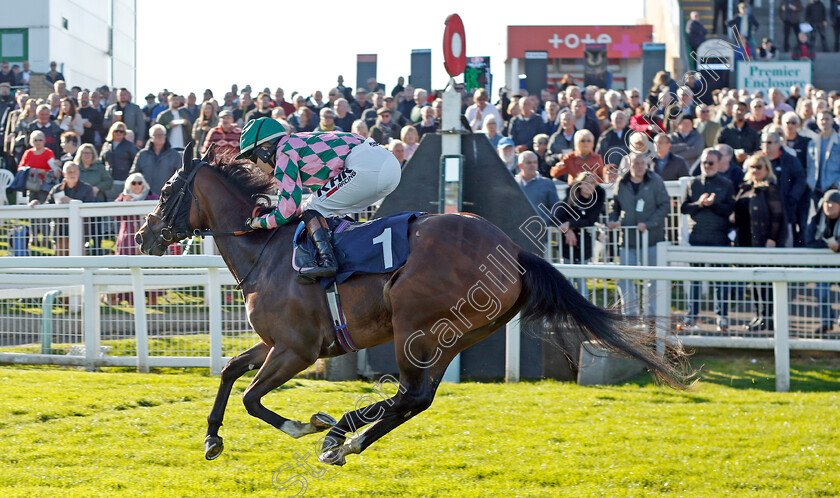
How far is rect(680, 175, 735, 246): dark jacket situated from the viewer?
816cm

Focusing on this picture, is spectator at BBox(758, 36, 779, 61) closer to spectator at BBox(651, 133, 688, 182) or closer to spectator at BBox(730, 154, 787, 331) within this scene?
spectator at BBox(651, 133, 688, 182)

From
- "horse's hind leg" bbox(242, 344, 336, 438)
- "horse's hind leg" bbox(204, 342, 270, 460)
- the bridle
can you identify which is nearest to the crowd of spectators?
the bridle

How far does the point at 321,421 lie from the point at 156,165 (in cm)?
652

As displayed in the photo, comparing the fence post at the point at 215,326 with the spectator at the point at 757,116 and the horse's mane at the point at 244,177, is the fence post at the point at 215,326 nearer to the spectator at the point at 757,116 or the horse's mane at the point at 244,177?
the horse's mane at the point at 244,177

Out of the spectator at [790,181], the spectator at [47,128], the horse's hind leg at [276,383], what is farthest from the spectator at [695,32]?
the horse's hind leg at [276,383]

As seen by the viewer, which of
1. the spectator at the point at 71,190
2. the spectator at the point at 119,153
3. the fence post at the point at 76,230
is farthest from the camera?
the spectator at the point at 119,153

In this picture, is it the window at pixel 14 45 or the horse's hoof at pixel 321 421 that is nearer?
the horse's hoof at pixel 321 421

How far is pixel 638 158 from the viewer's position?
8.13 meters

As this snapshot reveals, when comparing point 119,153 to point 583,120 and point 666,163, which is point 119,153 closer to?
point 583,120

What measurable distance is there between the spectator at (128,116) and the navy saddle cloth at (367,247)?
28.2 ft

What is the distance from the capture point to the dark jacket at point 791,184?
8.61m

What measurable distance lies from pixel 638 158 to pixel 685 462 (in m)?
3.54

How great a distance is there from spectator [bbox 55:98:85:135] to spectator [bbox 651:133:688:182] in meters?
7.57

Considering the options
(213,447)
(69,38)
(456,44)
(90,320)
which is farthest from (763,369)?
(69,38)
